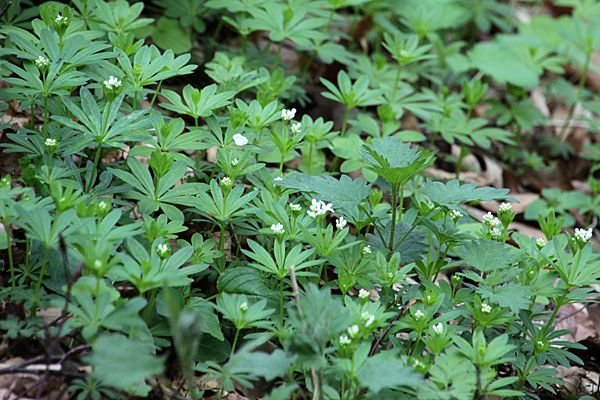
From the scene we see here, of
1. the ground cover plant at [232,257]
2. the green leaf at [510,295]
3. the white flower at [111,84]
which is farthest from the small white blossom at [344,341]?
the white flower at [111,84]

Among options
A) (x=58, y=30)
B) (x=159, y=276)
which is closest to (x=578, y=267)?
(x=159, y=276)

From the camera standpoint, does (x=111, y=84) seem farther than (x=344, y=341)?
Yes

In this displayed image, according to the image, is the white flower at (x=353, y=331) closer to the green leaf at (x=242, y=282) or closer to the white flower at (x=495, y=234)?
the green leaf at (x=242, y=282)

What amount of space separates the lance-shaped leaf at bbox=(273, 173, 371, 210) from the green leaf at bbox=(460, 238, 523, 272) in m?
0.51

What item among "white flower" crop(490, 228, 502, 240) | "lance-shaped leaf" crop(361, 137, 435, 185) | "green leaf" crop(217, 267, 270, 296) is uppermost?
"lance-shaped leaf" crop(361, 137, 435, 185)

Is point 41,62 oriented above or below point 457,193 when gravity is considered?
above

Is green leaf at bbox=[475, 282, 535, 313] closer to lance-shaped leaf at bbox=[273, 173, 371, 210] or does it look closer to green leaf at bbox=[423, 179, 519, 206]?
green leaf at bbox=[423, 179, 519, 206]

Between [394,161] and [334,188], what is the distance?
273 millimetres

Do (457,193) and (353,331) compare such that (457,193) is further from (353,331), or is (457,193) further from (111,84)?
(111,84)

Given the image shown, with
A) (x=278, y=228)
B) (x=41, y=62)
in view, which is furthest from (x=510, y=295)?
(x=41, y=62)

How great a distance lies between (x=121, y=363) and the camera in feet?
4.55

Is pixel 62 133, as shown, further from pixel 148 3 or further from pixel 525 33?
pixel 525 33

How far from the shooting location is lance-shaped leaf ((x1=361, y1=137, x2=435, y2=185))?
201cm

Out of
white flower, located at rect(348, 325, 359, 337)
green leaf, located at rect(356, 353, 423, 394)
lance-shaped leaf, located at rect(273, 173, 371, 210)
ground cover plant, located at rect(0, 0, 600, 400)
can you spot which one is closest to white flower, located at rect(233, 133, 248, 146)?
ground cover plant, located at rect(0, 0, 600, 400)
